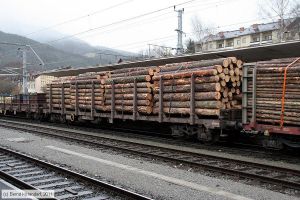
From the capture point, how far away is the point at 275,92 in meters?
11.2

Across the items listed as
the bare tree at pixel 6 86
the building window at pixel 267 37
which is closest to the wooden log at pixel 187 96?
the building window at pixel 267 37

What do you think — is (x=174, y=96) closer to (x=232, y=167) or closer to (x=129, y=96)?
(x=129, y=96)

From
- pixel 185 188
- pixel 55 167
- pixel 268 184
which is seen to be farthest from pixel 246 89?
pixel 55 167

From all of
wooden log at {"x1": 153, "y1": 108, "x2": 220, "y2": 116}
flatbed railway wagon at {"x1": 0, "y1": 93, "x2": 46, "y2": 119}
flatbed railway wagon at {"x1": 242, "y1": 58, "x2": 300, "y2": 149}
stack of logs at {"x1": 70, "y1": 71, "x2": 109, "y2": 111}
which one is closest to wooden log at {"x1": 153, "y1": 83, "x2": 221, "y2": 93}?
wooden log at {"x1": 153, "y1": 108, "x2": 220, "y2": 116}

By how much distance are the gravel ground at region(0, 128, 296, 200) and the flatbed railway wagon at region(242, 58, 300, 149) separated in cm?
314

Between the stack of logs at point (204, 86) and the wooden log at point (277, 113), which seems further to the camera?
the stack of logs at point (204, 86)

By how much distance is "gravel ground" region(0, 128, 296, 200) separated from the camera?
7.54 m

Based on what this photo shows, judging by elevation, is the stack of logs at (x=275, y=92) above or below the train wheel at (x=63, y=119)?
above

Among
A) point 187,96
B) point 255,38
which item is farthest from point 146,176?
point 255,38

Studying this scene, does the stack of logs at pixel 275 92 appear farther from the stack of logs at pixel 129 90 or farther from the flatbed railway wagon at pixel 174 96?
the stack of logs at pixel 129 90

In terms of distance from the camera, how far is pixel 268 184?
832 cm

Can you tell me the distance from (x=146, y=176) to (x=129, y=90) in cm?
811

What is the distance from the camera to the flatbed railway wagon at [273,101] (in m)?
10.7

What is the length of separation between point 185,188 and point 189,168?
2.11 m
